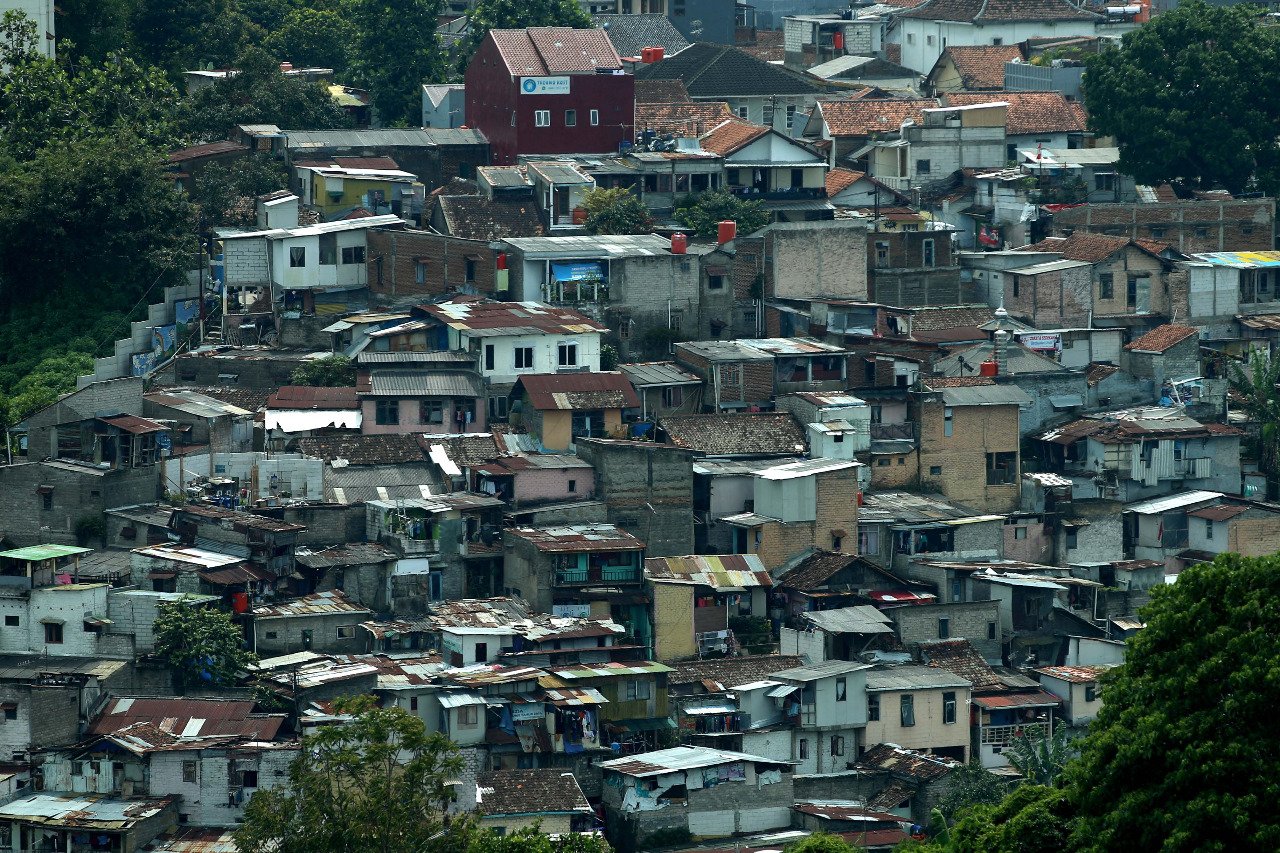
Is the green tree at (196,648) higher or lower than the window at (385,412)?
lower

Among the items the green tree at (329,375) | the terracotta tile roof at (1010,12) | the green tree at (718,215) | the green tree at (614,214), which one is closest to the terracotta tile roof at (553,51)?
the green tree at (614,214)

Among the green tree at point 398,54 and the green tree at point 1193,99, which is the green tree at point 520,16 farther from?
the green tree at point 1193,99

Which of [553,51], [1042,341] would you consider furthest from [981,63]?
[1042,341]

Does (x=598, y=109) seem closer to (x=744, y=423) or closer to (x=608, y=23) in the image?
(x=744, y=423)

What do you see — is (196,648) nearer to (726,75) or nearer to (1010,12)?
(726,75)

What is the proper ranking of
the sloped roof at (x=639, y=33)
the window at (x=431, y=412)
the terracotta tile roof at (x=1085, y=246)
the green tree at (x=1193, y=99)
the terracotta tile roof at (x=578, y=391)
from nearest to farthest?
the terracotta tile roof at (x=578, y=391) → the window at (x=431, y=412) → the terracotta tile roof at (x=1085, y=246) → the green tree at (x=1193, y=99) → the sloped roof at (x=639, y=33)

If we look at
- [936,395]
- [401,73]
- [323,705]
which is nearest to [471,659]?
[323,705]

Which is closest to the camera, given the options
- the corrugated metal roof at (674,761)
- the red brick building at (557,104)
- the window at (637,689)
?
the corrugated metal roof at (674,761)

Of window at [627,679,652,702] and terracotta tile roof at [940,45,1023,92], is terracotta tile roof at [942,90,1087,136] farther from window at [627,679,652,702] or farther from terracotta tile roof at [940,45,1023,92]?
window at [627,679,652,702]

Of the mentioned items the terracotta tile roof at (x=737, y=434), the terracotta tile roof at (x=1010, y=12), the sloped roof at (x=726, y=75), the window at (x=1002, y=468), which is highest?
the terracotta tile roof at (x=1010, y=12)
